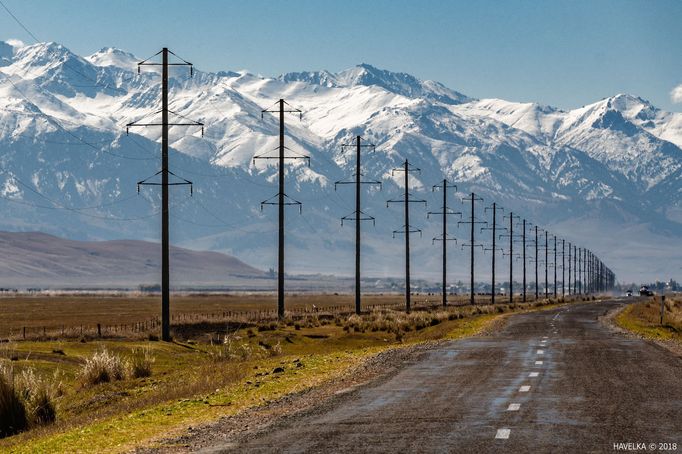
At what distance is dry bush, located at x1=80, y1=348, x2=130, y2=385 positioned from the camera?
114ft

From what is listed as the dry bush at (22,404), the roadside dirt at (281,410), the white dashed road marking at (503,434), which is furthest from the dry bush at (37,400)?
the white dashed road marking at (503,434)

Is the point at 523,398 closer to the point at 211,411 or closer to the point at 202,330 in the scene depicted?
the point at 211,411

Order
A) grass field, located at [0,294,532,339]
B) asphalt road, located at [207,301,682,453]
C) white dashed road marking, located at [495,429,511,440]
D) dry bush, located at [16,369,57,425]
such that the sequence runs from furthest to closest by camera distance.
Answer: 1. grass field, located at [0,294,532,339]
2. dry bush, located at [16,369,57,425]
3. white dashed road marking, located at [495,429,511,440]
4. asphalt road, located at [207,301,682,453]

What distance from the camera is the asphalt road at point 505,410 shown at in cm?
1706

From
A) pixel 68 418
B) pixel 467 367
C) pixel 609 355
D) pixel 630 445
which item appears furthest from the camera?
pixel 609 355

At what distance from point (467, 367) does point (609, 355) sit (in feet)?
18.4

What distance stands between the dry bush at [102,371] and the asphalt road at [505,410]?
8831 mm

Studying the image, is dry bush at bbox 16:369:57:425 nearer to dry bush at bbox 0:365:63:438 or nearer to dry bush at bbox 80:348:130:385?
dry bush at bbox 0:365:63:438

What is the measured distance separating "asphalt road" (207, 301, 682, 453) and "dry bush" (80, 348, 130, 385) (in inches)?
348

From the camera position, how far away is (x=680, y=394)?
23328 millimetres

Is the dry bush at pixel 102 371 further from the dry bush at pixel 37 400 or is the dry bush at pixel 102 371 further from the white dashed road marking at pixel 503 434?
the white dashed road marking at pixel 503 434

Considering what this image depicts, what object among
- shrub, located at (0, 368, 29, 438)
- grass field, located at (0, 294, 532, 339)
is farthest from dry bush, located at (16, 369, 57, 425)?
grass field, located at (0, 294, 532, 339)

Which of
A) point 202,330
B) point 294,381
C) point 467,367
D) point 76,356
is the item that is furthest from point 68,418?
point 202,330

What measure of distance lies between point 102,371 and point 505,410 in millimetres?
17256
